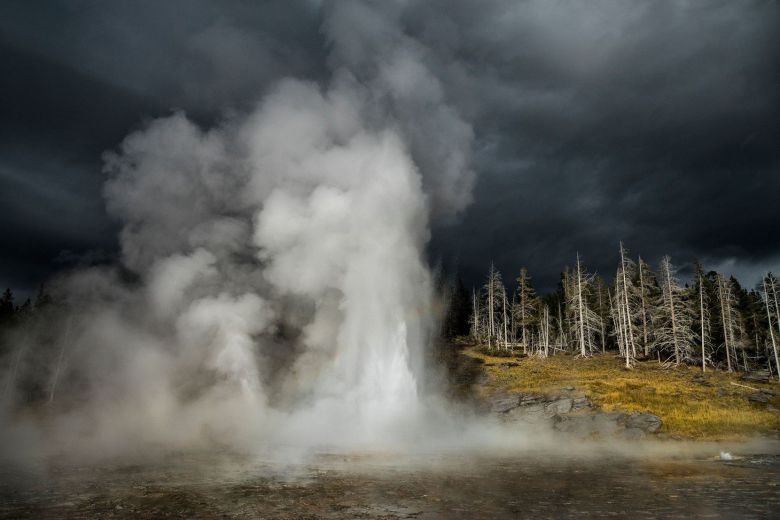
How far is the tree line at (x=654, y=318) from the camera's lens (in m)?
47.5

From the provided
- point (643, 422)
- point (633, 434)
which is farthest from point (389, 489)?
point (643, 422)

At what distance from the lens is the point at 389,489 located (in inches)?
436

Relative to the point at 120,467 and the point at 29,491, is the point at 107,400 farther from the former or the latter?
the point at 29,491

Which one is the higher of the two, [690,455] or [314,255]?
[314,255]

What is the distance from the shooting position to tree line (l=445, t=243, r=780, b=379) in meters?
47.5

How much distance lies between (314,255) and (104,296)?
12712 mm

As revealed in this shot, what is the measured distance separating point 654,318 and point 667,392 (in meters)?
23.3

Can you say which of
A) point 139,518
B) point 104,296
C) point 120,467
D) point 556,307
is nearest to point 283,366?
point 104,296

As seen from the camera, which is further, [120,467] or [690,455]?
[690,455]

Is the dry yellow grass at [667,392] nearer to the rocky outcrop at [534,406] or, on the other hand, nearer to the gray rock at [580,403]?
the gray rock at [580,403]

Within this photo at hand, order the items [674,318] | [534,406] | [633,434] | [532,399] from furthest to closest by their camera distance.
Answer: [674,318]
[532,399]
[534,406]
[633,434]

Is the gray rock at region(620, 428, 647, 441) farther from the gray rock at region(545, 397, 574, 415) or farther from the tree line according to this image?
the tree line

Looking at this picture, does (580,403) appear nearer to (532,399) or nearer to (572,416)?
(572,416)

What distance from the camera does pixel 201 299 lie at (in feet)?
90.1
